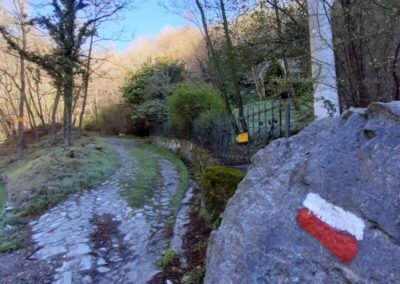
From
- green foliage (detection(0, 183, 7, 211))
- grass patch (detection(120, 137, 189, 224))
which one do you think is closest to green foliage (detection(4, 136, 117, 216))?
green foliage (detection(0, 183, 7, 211))

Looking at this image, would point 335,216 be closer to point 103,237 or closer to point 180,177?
point 103,237

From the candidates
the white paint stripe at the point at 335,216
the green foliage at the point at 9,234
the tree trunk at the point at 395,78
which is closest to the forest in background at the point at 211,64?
the tree trunk at the point at 395,78

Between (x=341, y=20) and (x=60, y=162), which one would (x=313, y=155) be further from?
(x=60, y=162)

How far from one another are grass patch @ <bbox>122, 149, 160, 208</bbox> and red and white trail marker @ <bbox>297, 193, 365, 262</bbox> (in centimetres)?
489

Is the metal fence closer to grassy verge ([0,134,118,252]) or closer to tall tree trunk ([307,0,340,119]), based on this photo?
tall tree trunk ([307,0,340,119])

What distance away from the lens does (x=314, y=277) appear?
225 centimetres

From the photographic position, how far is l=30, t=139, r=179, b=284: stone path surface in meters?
4.49

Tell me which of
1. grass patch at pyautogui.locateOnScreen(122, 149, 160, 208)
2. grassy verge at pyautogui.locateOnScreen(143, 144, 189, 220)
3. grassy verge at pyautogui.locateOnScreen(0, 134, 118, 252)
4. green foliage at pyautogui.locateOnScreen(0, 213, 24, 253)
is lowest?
grassy verge at pyautogui.locateOnScreen(143, 144, 189, 220)

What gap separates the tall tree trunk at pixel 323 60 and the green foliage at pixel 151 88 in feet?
48.3

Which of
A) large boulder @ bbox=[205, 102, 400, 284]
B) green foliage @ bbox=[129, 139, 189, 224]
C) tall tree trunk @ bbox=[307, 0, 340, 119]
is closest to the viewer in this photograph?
large boulder @ bbox=[205, 102, 400, 284]

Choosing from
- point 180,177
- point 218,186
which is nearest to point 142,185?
point 180,177

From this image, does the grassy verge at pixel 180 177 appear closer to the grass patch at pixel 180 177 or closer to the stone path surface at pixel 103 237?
the grass patch at pixel 180 177

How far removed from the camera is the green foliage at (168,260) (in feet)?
14.3

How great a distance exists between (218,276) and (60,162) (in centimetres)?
861
